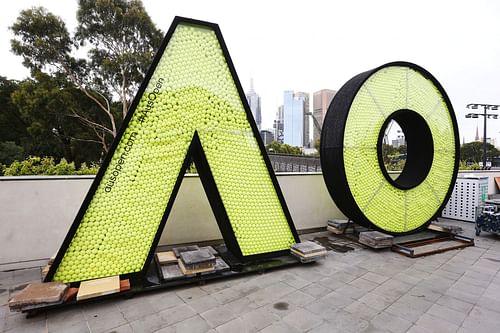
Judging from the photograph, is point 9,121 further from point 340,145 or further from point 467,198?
point 467,198

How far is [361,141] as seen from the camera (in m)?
5.92

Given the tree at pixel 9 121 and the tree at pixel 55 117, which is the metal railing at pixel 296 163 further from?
the tree at pixel 9 121

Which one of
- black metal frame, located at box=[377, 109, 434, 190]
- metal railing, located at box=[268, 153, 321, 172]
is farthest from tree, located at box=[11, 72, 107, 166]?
black metal frame, located at box=[377, 109, 434, 190]

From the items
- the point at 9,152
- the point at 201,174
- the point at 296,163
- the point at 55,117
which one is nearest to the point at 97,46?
the point at 55,117

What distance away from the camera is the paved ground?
10.1 feet

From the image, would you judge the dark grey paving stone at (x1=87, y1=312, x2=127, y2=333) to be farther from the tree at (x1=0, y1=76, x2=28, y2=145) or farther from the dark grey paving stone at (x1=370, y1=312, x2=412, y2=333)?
the tree at (x1=0, y1=76, x2=28, y2=145)

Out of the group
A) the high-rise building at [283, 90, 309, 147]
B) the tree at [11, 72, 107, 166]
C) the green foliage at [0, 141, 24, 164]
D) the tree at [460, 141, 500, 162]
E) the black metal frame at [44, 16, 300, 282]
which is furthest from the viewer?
the high-rise building at [283, 90, 309, 147]

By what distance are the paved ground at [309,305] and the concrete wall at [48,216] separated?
369mm

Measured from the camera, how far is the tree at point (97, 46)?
53.9 ft

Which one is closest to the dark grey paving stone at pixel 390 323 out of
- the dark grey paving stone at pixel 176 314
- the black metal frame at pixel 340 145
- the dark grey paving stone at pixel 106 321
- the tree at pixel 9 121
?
the dark grey paving stone at pixel 176 314

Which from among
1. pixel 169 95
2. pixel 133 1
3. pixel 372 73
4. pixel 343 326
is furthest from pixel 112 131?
pixel 343 326

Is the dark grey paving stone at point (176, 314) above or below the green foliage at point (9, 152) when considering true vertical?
below

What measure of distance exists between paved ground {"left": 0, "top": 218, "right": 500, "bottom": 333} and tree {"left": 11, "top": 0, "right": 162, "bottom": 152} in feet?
54.6

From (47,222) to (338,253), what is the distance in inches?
224
